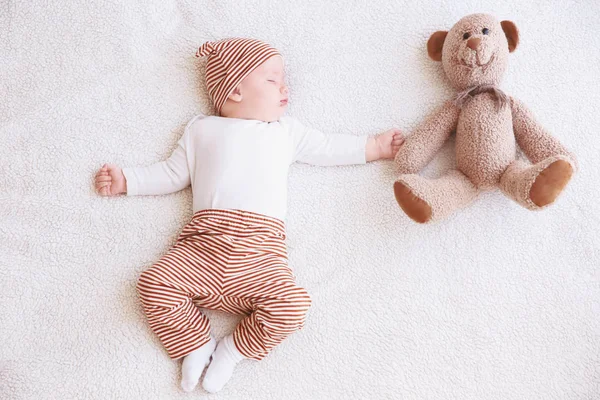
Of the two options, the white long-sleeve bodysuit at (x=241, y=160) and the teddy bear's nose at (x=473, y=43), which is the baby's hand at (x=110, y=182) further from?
the teddy bear's nose at (x=473, y=43)

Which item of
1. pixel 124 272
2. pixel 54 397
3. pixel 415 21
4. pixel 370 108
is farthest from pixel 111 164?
pixel 415 21

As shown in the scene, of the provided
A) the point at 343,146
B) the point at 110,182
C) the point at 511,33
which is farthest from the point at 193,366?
the point at 511,33

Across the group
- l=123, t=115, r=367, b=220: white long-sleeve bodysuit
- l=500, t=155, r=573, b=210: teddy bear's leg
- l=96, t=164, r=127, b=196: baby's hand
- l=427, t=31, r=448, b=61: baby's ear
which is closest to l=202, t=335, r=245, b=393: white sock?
l=123, t=115, r=367, b=220: white long-sleeve bodysuit

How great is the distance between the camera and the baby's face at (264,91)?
49.0 inches

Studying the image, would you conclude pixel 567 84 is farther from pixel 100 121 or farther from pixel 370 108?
pixel 100 121

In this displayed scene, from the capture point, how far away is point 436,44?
4.13ft

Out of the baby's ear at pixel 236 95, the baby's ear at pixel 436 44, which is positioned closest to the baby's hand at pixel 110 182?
the baby's ear at pixel 236 95

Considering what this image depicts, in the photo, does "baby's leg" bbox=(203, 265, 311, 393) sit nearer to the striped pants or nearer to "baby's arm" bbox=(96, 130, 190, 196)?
the striped pants

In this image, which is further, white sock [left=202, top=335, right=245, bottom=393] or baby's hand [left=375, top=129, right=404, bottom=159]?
baby's hand [left=375, top=129, right=404, bottom=159]

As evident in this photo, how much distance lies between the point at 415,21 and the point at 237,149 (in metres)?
0.53

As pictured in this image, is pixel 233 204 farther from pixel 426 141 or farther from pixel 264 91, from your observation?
pixel 426 141

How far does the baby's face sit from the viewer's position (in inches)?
49.0

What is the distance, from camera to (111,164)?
1.27m

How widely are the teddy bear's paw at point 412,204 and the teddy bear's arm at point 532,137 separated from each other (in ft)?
0.90
